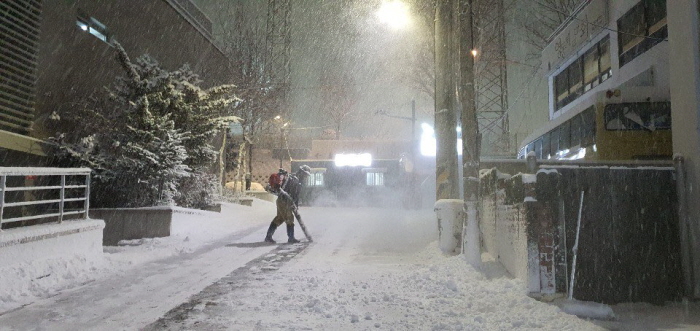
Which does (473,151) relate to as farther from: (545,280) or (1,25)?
(1,25)

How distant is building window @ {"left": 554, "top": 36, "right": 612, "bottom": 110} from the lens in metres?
15.3

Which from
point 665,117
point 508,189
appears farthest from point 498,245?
point 665,117

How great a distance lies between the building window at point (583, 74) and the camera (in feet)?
50.2

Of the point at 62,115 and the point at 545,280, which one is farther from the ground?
the point at 62,115

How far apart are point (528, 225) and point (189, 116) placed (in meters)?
11.5

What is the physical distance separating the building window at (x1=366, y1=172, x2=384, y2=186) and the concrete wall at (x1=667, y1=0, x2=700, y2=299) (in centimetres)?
2700

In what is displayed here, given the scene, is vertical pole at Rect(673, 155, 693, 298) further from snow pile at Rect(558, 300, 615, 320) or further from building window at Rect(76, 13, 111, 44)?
building window at Rect(76, 13, 111, 44)

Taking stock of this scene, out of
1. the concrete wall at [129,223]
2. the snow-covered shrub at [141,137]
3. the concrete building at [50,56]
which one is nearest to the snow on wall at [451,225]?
the concrete wall at [129,223]

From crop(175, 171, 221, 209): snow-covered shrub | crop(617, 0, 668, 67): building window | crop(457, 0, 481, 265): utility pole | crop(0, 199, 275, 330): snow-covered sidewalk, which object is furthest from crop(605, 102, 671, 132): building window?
crop(175, 171, 221, 209): snow-covered shrub

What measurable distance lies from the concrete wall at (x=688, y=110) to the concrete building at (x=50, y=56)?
44.7 feet

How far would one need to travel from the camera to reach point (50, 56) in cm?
1441

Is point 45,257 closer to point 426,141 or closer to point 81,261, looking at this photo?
point 81,261

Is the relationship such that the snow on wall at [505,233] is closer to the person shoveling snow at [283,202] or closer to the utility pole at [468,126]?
the utility pole at [468,126]

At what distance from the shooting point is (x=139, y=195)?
13289 millimetres
